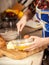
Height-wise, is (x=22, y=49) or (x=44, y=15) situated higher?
(x=44, y=15)

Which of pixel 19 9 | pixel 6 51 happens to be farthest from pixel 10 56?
pixel 19 9

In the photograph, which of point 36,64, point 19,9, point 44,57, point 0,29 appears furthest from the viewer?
point 19,9

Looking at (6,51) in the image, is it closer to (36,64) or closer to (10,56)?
(10,56)

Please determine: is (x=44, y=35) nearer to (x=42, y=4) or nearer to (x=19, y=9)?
(x=42, y=4)

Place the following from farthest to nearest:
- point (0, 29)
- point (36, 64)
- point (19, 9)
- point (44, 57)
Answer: point (19, 9), point (0, 29), point (44, 57), point (36, 64)

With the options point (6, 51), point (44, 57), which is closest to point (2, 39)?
point (6, 51)

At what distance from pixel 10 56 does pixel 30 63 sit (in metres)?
0.10

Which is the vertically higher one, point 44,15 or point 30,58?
point 44,15

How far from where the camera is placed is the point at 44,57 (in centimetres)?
109

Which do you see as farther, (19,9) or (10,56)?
(19,9)

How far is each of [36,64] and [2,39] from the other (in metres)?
0.27

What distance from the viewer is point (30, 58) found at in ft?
3.30

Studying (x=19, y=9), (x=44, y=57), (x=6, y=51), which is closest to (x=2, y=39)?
(x=6, y=51)

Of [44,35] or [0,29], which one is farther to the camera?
A: [0,29]
